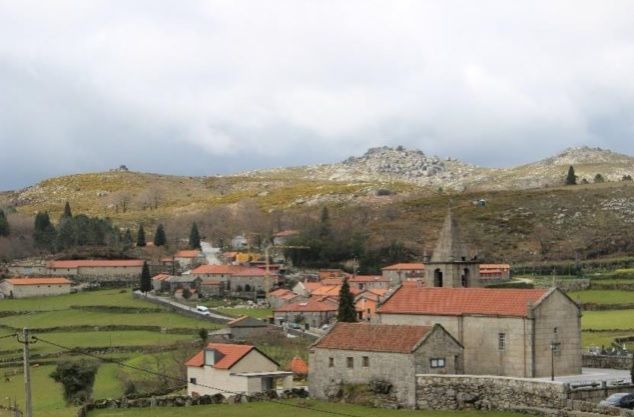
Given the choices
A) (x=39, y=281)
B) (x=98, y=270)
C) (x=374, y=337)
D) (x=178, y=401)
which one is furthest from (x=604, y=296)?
(x=98, y=270)

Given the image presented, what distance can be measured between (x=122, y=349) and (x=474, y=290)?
110ft

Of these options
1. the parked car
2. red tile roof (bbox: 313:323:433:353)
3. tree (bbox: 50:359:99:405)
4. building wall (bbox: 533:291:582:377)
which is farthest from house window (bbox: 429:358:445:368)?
tree (bbox: 50:359:99:405)

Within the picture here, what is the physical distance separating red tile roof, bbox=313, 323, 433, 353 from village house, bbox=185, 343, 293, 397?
3182 millimetres

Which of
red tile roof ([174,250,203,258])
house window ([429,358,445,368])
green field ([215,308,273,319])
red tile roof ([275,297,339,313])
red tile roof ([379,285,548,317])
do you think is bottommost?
green field ([215,308,273,319])

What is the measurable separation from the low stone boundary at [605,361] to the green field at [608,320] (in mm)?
17869

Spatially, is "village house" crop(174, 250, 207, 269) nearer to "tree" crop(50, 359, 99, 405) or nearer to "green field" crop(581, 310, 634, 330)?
"green field" crop(581, 310, 634, 330)

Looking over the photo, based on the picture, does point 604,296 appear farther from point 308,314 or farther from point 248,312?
point 248,312

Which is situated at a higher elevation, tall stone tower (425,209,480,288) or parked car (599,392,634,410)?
tall stone tower (425,209,480,288)

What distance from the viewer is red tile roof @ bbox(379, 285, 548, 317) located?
44.7m

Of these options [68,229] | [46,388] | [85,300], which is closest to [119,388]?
[46,388]

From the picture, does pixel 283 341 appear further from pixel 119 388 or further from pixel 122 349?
pixel 119 388

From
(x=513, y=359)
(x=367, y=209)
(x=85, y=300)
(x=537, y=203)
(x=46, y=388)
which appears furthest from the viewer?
(x=367, y=209)

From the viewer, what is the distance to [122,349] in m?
72.0

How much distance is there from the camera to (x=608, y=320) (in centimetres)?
7144
